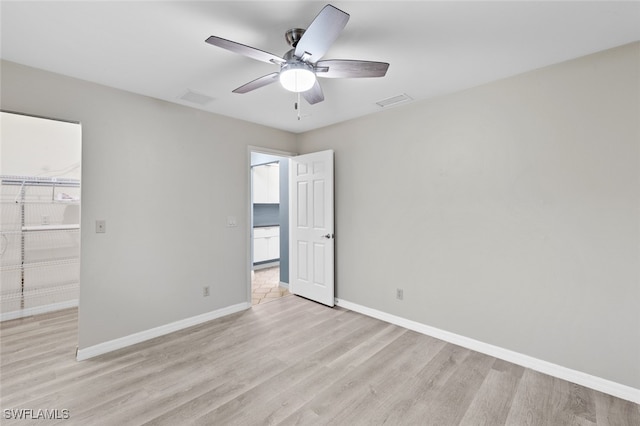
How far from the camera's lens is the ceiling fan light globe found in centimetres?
174

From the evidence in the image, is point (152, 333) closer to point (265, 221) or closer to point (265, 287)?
point (265, 287)

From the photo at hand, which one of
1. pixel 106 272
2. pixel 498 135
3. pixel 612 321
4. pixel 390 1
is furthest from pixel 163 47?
pixel 612 321

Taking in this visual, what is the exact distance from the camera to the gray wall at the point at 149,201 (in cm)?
251

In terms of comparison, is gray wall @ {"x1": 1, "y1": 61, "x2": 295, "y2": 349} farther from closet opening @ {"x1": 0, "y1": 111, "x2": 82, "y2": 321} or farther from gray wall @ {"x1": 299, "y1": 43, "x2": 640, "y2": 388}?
gray wall @ {"x1": 299, "y1": 43, "x2": 640, "y2": 388}

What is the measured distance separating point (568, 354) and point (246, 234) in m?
3.38

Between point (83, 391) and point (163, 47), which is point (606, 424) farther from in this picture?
point (163, 47)

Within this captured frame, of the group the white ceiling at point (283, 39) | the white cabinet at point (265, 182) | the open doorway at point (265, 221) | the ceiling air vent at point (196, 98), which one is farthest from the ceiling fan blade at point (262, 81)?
the white cabinet at point (265, 182)

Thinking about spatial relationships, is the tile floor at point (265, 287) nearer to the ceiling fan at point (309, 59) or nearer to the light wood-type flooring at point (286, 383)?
the light wood-type flooring at point (286, 383)

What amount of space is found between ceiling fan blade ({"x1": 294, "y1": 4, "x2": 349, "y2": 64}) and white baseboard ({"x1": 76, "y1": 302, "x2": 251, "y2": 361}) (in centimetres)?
295

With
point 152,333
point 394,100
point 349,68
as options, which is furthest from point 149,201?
point 394,100

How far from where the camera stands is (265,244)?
20.2 feet

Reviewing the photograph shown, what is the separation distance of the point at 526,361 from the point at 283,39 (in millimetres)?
3181

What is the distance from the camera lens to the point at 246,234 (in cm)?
369

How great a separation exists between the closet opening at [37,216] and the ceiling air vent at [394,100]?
12.0 feet
